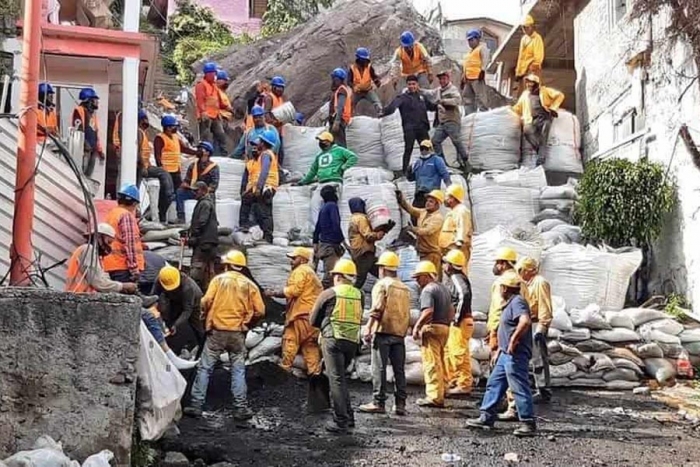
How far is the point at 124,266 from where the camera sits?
710 cm

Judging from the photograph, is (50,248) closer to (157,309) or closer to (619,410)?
(157,309)

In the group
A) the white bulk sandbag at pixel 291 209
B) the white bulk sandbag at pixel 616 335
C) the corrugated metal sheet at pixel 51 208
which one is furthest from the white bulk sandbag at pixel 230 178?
the white bulk sandbag at pixel 616 335

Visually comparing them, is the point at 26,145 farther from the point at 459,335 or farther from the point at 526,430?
the point at 459,335

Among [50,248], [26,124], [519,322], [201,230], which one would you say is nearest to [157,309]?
[50,248]

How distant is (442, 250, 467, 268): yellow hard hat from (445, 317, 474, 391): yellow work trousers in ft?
1.64

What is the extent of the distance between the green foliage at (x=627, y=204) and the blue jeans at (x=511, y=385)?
14.0 ft

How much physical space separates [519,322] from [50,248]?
3716 mm

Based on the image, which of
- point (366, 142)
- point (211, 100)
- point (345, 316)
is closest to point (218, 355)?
point (345, 316)

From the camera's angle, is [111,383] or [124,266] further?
[124,266]

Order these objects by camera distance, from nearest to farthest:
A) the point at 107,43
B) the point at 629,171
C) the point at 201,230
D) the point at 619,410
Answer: the point at 619,410
the point at 201,230
the point at 107,43
the point at 629,171

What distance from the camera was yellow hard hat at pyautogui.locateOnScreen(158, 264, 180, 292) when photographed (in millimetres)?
7285

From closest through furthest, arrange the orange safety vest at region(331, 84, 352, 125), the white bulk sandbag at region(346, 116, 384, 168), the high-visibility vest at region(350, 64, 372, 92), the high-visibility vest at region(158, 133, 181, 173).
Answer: the high-visibility vest at region(158, 133, 181, 173), the orange safety vest at region(331, 84, 352, 125), the high-visibility vest at region(350, 64, 372, 92), the white bulk sandbag at region(346, 116, 384, 168)

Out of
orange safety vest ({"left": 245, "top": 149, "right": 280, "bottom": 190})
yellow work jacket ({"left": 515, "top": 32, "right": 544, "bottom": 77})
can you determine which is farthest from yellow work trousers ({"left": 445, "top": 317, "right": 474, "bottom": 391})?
yellow work jacket ({"left": 515, "top": 32, "right": 544, "bottom": 77})

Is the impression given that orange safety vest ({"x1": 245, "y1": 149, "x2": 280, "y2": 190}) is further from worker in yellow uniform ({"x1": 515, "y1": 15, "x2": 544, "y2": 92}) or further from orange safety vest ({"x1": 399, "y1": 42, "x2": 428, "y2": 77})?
worker in yellow uniform ({"x1": 515, "y1": 15, "x2": 544, "y2": 92})
